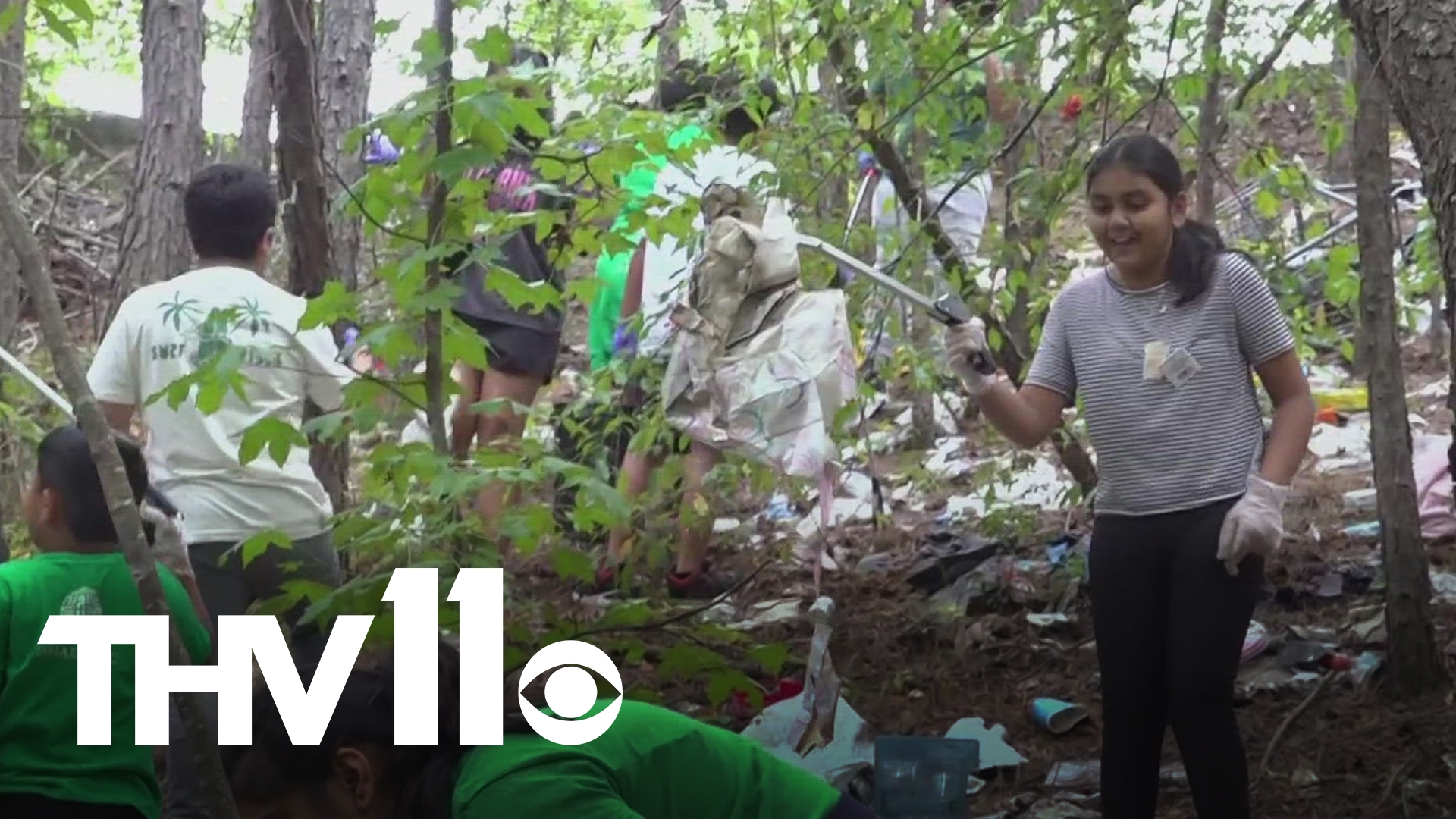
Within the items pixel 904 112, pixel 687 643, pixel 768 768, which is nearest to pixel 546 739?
pixel 768 768

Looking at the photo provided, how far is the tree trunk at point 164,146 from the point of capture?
606cm

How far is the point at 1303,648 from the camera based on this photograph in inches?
177

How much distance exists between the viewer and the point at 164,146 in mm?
6406

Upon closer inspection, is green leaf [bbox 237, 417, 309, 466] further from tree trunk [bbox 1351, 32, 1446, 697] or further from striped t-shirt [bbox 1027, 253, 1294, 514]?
tree trunk [bbox 1351, 32, 1446, 697]

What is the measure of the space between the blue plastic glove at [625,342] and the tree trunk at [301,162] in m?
0.90

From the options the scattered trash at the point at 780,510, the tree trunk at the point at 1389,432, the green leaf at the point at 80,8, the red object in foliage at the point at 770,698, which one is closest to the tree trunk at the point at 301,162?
the red object in foliage at the point at 770,698

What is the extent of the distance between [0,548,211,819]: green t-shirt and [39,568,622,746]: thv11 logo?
21 millimetres

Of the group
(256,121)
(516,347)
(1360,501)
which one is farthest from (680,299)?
(1360,501)

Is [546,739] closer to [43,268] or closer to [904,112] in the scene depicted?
[43,268]

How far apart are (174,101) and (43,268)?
479 centimetres

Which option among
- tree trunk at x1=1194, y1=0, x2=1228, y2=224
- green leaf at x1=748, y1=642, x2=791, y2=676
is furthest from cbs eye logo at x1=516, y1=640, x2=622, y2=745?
tree trunk at x1=1194, y1=0, x2=1228, y2=224

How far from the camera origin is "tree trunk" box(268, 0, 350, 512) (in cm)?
381

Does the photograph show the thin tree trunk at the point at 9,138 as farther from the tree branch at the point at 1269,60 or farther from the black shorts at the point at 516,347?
the tree branch at the point at 1269,60

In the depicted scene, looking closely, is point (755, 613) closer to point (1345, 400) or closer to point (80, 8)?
point (80, 8)
